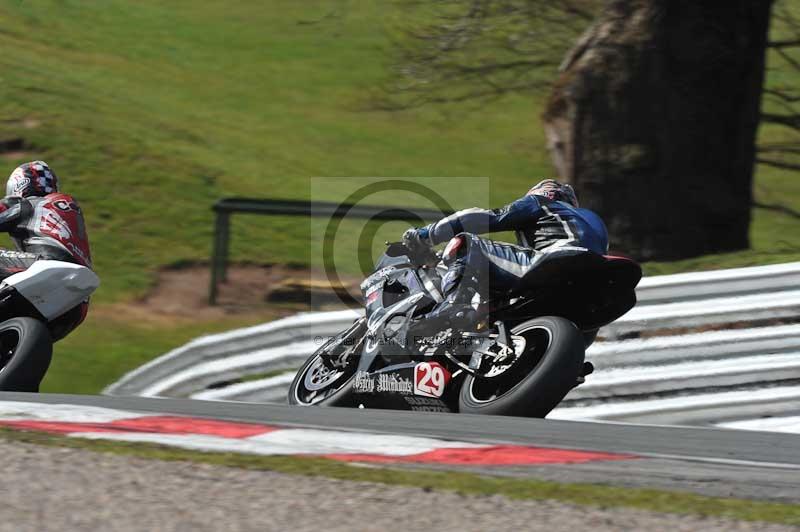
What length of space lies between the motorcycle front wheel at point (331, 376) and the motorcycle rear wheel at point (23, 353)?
61.6 inches

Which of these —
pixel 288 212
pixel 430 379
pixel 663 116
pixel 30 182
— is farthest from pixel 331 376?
pixel 288 212

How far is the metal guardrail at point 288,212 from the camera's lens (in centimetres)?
1160

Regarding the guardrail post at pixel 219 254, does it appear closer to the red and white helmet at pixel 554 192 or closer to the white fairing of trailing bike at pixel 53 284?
the white fairing of trailing bike at pixel 53 284

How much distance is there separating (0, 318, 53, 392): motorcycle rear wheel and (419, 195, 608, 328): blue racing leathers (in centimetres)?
255

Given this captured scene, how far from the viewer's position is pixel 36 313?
8.62 metres

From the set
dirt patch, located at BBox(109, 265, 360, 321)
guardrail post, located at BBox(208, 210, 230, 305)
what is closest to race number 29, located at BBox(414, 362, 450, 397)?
dirt patch, located at BBox(109, 265, 360, 321)

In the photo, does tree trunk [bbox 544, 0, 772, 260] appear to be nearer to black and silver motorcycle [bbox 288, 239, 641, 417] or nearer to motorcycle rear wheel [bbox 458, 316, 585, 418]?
black and silver motorcycle [bbox 288, 239, 641, 417]

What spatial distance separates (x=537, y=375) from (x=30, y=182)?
4.45 metres

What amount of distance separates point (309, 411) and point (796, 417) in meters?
2.85

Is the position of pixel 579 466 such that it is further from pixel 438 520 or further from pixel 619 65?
pixel 619 65

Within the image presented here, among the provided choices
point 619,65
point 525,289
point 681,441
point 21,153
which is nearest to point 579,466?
point 681,441

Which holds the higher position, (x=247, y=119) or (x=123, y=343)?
(x=247, y=119)

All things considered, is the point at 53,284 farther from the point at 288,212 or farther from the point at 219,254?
the point at 219,254

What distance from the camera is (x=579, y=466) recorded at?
5.01 meters
